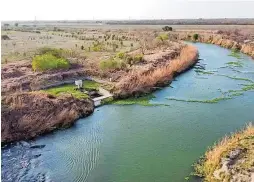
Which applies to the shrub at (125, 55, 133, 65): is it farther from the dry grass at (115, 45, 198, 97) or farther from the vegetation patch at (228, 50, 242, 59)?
the vegetation patch at (228, 50, 242, 59)

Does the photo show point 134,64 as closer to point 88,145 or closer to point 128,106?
point 128,106

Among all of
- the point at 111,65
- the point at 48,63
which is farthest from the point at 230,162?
the point at 48,63

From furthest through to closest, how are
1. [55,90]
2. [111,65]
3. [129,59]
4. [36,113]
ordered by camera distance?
[129,59]
[111,65]
[55,90]
[36,113]

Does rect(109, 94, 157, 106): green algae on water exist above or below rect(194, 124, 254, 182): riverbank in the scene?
below

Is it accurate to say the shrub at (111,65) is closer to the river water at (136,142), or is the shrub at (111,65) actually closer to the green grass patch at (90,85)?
the green grass patch at (90,85)

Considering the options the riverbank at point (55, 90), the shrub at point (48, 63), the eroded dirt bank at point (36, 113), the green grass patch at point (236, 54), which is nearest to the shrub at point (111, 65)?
the riverbank at point (55, 90)

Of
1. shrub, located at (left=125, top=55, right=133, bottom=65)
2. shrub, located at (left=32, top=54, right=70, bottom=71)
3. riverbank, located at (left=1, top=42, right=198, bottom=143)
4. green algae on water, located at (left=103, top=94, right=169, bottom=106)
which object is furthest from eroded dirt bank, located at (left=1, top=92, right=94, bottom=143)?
shrub, located at (left=125, top=55, right=133, bottom=65)

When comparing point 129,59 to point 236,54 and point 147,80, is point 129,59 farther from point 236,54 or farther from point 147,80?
point 236,54
